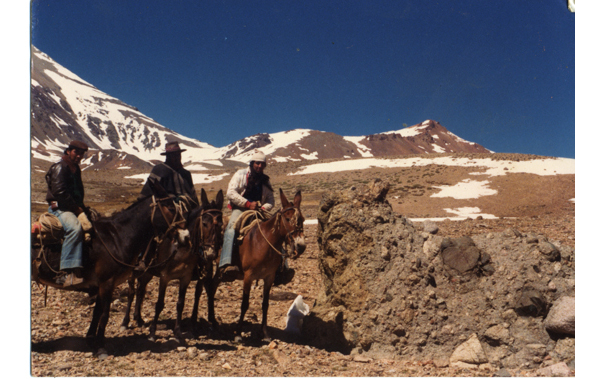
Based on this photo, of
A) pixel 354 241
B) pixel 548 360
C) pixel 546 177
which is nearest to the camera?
pixel 548 360

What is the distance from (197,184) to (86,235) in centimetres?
2994

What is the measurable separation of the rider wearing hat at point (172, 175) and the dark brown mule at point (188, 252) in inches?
14.3

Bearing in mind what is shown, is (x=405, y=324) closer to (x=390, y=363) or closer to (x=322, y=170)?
(x=390, y=363)

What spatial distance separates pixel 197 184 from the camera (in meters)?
34.4

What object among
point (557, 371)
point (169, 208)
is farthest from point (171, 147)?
point (557, 371)

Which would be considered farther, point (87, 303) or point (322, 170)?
point (322, 170)

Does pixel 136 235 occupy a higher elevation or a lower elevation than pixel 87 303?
higher

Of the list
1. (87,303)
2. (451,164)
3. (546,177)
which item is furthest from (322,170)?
(87,303)

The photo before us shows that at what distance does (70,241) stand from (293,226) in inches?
114

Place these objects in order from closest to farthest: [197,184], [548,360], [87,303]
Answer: [548,360], [87,303], [197,184]

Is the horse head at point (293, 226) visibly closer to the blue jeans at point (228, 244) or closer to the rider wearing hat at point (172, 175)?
the blue jeans at point (228, 244)

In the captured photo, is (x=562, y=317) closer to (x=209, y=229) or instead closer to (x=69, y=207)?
A: (x=209, y=229)

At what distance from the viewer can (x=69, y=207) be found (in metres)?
5.01

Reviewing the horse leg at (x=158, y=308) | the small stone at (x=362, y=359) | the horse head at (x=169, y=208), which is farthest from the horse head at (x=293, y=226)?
the horse leg at (x=158, y=308)
